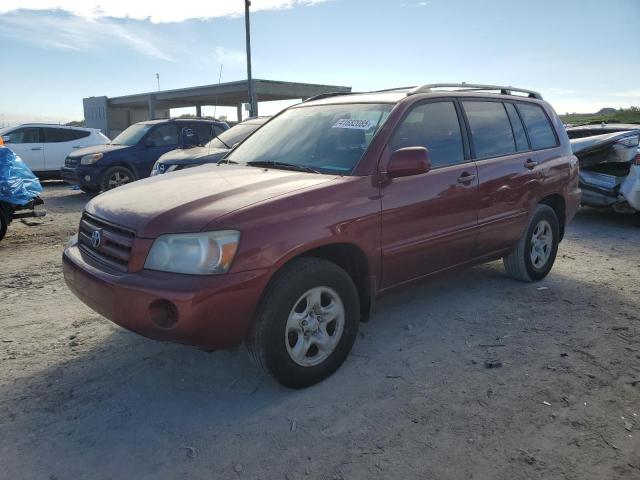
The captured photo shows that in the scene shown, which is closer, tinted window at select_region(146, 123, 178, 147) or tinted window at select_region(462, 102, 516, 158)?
tinted window at select_region(462, 102, 516, 158)

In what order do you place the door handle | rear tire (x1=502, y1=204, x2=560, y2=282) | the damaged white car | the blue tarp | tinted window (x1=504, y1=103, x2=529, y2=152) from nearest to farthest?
1. the door handle
2. tinted window (x1=504, y1=103, x2=529, y2=152)
3. rear tire (x1=502, y1=204, x2=560, y2=282)
4. the blue tarp
5. the damaged white car

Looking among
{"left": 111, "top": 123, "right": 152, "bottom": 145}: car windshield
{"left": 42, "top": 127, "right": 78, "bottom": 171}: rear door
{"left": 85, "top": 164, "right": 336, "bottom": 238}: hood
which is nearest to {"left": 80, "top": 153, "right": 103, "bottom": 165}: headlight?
{"left": 111, "top": 123, "right": 152, "bottom": 145}: car windshield

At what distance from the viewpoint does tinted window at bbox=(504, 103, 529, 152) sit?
4.70 meters

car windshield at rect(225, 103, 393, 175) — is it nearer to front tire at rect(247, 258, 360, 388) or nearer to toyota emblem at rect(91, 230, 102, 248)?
front tire at rect(247, 258, 360, 388)

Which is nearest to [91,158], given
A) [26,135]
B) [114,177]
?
[114,177]

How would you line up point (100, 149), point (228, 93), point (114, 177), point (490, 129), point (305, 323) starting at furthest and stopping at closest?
point (228, 93) < point (100, 149) < point (114, 177) < point (490, 129) < point (305, 323)

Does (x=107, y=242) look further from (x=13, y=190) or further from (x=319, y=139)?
(x=13, y=190)

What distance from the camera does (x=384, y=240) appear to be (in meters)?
3.37

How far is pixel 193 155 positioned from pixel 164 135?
9.72ft

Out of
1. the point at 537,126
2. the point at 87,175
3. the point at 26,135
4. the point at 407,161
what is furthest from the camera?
the point at 26,135

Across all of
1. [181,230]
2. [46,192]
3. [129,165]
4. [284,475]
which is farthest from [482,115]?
[46,192]

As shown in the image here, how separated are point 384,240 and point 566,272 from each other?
3.16 meters

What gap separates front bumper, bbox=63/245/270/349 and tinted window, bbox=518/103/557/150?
336 cm

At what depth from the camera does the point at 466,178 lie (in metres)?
3.97
